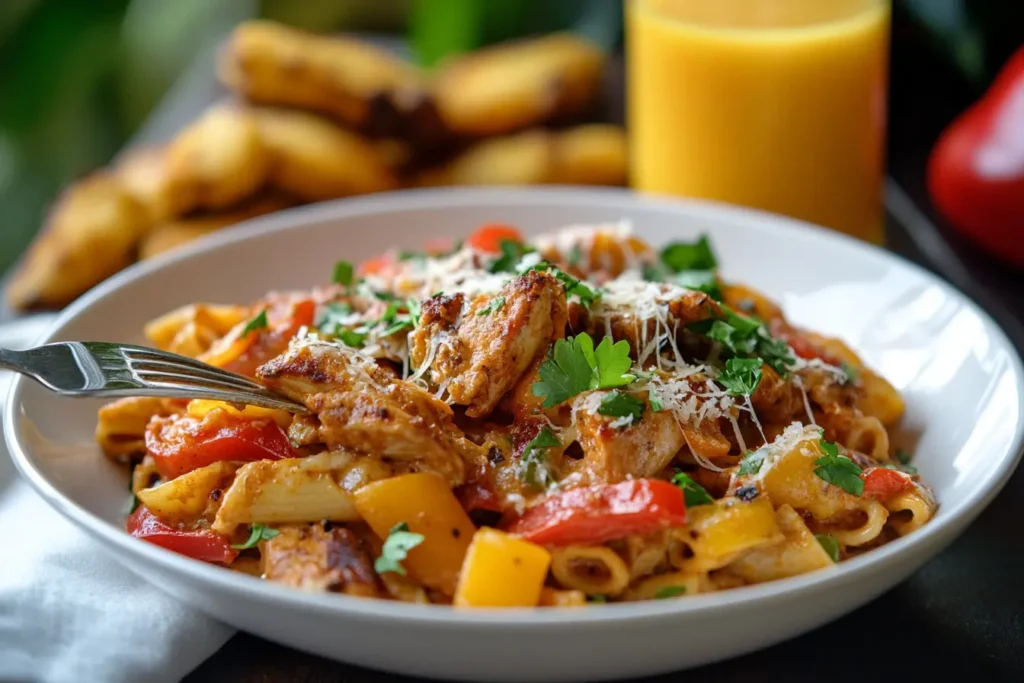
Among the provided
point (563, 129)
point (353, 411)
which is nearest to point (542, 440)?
point (353, 411)

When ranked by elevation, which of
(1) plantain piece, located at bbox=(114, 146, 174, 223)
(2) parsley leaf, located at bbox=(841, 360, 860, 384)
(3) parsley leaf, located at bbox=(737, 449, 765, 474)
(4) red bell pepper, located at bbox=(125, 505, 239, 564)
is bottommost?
(1) plantain piece, located at bbox=(114, 146, 174, 223)

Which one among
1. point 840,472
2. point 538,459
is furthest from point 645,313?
point 840,472

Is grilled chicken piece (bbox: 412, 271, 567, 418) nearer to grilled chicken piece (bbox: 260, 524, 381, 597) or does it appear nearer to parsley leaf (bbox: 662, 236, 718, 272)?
grilled chicken piece (bbox: 260, 524, 381, 597)

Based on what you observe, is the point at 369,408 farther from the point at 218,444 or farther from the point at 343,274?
the point at 343,274

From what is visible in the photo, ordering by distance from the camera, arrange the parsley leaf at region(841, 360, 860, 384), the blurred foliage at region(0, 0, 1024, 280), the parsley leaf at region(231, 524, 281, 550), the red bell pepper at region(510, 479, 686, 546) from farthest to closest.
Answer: the blurred foliage at region(0, 0, 1024, 280) < the parsley leaf at region(841, 360, 860, 384) < the parsley leaf at region(231, 524, 281, 550) < the red bell pepper at region(510, 479, 686, 546)

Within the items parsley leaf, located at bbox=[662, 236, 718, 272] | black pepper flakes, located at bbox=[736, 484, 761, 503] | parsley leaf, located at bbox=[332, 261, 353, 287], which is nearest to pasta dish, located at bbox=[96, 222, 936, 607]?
black pepper flakes, located at bbox=[736, 484, 761, 503]

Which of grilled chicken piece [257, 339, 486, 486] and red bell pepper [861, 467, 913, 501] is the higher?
grilled chicken piece [257, 339, 486, 486]

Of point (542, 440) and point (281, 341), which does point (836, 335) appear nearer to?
point (542, 440)
